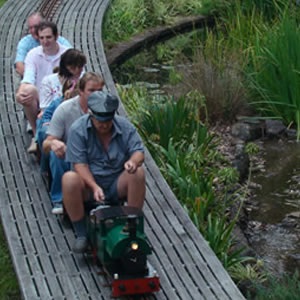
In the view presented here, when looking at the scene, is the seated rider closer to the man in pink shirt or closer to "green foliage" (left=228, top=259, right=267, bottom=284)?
the man in pink shirt

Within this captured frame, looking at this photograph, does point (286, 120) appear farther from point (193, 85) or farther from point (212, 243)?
point (212, 243)

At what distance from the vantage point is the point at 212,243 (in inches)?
265

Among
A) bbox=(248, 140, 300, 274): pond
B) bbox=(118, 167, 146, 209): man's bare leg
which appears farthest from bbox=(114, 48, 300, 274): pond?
bbox=(118, 167, 146, 209): man's bare leg

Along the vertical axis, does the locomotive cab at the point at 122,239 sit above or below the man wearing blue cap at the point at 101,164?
below

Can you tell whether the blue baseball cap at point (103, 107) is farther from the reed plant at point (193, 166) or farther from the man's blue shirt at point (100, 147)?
the reed plant at point (193, 166)

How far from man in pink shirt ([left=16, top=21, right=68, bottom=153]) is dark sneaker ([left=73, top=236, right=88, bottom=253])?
1.75 meters

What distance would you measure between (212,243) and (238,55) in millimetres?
4299

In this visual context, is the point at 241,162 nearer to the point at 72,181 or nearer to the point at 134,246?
the point at 72,181

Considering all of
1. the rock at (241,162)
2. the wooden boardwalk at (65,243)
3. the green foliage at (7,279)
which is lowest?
the rock at (241,162)

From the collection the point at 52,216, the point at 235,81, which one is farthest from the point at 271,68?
the point at 52,216

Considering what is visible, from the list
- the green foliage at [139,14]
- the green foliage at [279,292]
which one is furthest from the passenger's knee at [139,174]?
the green foliage at [139,14]

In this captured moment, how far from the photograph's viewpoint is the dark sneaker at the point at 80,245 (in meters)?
5.88

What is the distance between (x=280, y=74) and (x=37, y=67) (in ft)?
10.7

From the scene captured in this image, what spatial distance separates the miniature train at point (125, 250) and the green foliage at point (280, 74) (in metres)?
4.41
